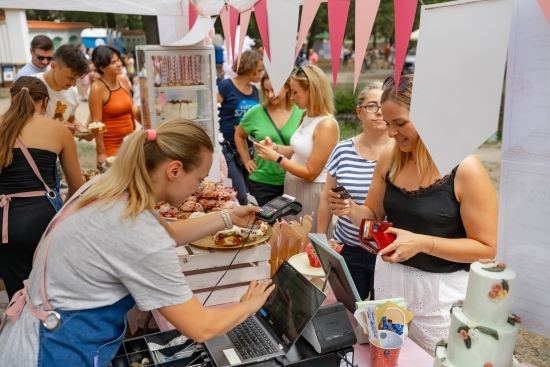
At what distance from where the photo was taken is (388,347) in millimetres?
1485

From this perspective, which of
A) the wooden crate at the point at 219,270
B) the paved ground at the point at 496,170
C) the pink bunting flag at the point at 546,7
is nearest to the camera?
the pink bunting flag at the point at 546,7

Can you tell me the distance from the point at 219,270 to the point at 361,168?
2.98ft

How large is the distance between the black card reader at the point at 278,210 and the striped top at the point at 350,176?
22.6 inches

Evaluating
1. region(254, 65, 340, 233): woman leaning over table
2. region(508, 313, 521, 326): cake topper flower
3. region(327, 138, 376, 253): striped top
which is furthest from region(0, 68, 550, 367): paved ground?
region(508, 313, 521, 326): cake topper flower

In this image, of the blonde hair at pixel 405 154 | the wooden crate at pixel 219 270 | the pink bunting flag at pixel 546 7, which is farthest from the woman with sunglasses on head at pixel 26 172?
the pink bunting flag at pixel 546 7

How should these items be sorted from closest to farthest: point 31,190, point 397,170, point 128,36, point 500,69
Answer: point 500,69, point 397,170, point 31,190, point 128,36

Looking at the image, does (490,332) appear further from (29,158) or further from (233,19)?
(29,158)

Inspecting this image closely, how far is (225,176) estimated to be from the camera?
175 inches

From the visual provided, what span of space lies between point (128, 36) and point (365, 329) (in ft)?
106

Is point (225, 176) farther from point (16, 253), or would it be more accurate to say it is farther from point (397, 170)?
point (397, 170)

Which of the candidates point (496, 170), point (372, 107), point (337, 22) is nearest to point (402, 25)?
point (337, 22)

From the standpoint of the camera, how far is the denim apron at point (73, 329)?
54.7 inches

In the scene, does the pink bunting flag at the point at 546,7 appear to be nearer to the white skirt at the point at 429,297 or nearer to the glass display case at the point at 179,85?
the white skirt at the point at 429,297

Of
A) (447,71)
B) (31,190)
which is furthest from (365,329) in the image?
(31,190)
